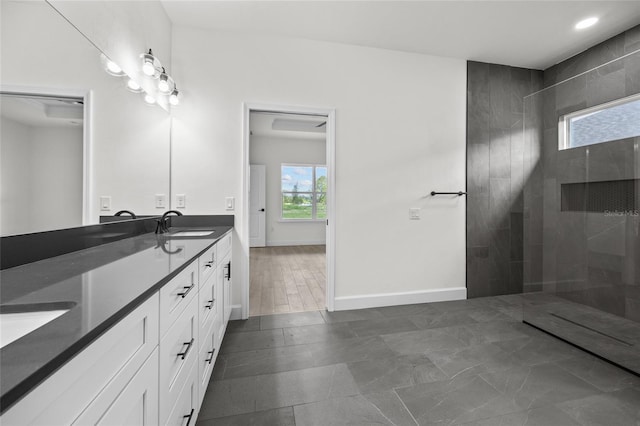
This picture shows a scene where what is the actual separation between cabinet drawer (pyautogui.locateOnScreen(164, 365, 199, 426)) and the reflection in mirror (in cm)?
83

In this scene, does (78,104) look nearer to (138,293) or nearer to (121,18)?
(121,18)

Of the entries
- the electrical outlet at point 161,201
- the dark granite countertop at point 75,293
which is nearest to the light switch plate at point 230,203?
the electrical outlet at point 161,201

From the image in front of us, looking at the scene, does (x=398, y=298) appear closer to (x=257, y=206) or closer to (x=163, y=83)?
(x=163, y=83)

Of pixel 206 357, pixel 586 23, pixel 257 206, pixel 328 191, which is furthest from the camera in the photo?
pixel 257 206

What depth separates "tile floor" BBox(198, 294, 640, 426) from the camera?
1.43m

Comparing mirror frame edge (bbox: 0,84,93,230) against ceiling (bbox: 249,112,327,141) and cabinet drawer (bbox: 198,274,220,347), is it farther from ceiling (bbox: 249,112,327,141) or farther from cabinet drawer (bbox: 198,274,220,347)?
ceiling (bbox: 249,112,327,141)

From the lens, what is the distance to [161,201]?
7.77ft

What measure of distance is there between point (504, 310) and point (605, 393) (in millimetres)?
1244

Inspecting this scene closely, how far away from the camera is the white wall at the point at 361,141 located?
255cm

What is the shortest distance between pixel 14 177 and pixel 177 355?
0.83 meters

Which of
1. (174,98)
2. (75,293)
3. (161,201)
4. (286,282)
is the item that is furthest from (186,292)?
(286,282)

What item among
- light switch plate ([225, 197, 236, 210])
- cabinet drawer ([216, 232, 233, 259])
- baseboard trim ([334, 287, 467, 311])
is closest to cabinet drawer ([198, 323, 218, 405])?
cabinet drawer ([216, 232, 233, 259])

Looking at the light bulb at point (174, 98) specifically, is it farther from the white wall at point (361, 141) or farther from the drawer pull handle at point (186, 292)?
the drawer pull handle at point (186, 292)

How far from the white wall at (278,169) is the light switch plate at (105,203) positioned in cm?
531
